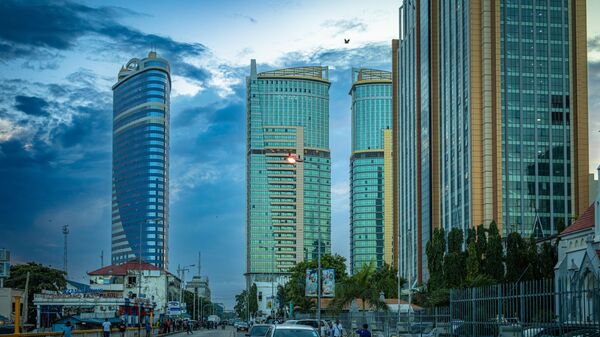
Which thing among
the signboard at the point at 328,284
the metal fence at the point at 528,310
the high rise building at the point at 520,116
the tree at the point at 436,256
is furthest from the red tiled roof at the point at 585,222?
the high rise building at the point at 520,116

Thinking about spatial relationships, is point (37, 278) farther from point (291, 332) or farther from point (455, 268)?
point (291, 332)

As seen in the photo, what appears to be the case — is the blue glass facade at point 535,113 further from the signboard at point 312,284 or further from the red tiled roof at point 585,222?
the red tiled roof at point 585,222

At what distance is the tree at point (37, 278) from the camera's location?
341ft

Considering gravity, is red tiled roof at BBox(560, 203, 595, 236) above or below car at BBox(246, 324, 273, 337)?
above

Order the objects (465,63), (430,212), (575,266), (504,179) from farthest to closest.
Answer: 1. (430,212)
2. (465,63)
3. (504,179)
4. (575,266)

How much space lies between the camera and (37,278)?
346 ft

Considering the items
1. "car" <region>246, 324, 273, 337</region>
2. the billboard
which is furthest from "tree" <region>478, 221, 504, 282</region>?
"car" <region>246, 324, 273, 337</region>

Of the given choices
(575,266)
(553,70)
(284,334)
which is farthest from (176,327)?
(284,334)

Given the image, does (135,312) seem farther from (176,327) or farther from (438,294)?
(438,294)

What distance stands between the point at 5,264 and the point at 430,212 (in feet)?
216

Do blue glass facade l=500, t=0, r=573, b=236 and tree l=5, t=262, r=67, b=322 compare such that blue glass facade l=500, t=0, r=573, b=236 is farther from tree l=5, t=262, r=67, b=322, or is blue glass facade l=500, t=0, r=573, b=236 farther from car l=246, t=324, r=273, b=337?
car l=246, t=324, r=273, b=337

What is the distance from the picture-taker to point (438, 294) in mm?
58969

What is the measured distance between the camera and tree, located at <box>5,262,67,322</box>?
103875 millimetres

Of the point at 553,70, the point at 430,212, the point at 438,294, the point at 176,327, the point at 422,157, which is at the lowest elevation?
the point at 176,327
